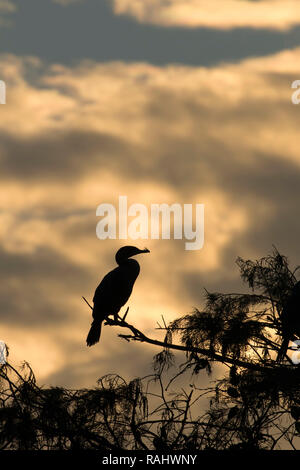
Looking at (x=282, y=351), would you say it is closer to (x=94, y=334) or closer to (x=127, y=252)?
(x=94, y=334)

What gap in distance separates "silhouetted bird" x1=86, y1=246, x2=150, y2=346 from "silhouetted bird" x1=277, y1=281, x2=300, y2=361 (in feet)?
12.8

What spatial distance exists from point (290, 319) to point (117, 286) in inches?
176

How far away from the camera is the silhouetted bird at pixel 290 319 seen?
7.21 m

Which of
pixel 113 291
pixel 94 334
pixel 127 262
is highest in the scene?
pixel 127 262

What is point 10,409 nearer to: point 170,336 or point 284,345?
point 170,336

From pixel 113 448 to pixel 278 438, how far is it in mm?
1450

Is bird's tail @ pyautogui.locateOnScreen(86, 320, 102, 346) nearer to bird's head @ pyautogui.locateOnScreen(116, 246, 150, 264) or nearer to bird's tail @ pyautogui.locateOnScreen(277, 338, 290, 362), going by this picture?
bird's head @ pyautogui.locateOnScreen(116, 246, 150, 264)

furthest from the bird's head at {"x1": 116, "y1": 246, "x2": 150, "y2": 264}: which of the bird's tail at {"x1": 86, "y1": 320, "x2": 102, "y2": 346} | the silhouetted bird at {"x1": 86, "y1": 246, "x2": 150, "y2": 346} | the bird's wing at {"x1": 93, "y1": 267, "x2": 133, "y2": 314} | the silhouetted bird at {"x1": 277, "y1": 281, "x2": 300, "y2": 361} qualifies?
the silhouetted bird at {"x1": 277, "y1": 281, "x2": 300, "y2": 361}

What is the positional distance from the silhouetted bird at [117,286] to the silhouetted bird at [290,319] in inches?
153

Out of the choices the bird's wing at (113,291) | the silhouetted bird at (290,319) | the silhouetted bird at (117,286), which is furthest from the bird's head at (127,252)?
the silhouetted bird at (290,319)

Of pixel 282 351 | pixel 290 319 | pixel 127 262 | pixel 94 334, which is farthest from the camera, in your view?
pixel 127 262

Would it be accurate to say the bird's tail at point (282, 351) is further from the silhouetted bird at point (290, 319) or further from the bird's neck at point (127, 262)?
the bird's neck at point (127, 262)

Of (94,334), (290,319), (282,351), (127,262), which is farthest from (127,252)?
(282,351)

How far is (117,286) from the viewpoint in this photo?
37.5 feet
